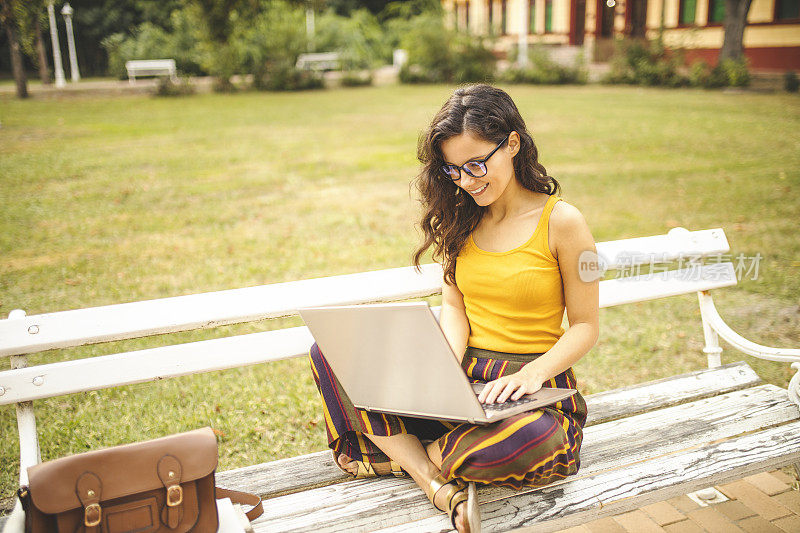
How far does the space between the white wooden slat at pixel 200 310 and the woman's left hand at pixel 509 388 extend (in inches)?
28.3

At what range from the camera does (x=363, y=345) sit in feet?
6.50

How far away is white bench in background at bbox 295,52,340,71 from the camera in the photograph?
23.0 m

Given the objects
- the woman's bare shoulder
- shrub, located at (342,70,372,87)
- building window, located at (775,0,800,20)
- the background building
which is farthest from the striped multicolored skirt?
building window, located at (775,0,800,20)

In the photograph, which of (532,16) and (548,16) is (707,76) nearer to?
(548,16)

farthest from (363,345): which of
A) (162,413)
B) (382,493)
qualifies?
(162,413)

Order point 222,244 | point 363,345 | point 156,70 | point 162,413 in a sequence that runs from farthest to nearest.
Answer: point 156,70 < point 222,244 < point 162,413 < point 363,345

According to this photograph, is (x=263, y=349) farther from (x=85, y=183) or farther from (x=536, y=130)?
(x=536, y=130)

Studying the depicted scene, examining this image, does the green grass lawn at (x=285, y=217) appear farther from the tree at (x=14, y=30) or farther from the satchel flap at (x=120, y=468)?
the tree at (x=14, y=30)

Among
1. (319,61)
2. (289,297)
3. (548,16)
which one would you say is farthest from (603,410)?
(548,16)

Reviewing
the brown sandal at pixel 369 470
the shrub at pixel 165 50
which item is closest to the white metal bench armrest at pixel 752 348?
the brown sandal at pixel 369 470

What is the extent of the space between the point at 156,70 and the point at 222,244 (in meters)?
21.1

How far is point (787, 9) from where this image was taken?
20422 millimetres

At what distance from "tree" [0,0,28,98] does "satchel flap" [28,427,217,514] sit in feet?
19.6

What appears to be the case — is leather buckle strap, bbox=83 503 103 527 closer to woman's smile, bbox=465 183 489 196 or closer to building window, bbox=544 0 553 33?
woman's smile, bbox=465 183 489 196
